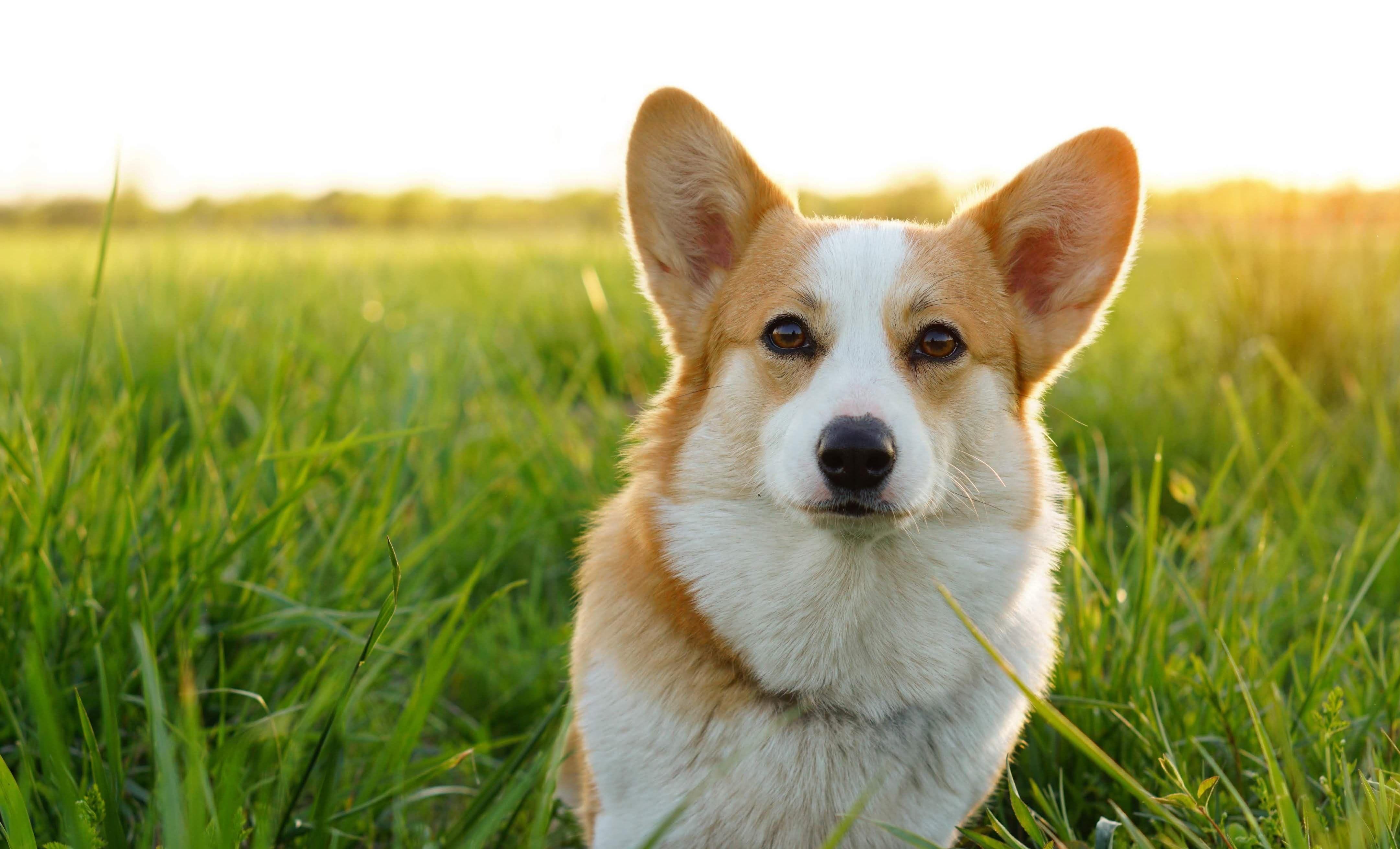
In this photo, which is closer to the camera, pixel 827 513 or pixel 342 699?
pixel 342 699

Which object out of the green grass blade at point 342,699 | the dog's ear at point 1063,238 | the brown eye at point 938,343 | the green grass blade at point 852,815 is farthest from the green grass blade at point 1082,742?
the dog's ear at point 1063,238

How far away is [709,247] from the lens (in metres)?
2.70

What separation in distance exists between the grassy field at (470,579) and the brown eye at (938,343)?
2.22 ft

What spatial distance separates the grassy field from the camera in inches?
75.7

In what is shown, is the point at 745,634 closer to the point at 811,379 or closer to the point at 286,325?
the point at 811,379

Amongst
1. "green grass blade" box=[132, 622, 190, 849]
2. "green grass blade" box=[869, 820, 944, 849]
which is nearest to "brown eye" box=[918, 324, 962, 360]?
"green grass blade" box=[869, 820, 944, 849]

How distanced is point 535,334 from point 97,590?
3245 mm

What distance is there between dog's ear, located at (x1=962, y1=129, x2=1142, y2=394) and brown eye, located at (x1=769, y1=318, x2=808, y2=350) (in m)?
0.61

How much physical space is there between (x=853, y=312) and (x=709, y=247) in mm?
582

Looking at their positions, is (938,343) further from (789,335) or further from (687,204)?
(687,204)

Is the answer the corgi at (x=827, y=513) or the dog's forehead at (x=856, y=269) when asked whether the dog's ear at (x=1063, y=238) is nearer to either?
the corgi at (x=827, y=513)

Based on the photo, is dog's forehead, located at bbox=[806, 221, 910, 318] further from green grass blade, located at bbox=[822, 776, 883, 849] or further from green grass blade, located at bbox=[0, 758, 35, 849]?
green grass blade, located at bbox=[0, 758, 35, 849]

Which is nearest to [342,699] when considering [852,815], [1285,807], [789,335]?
[852,815]

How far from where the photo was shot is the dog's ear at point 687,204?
2.47 metres
